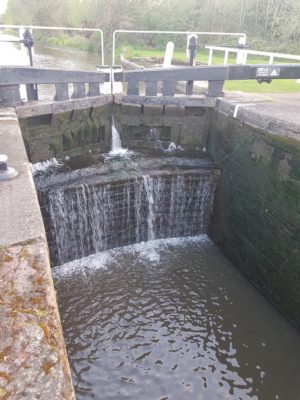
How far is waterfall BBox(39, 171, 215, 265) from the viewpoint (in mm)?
5367

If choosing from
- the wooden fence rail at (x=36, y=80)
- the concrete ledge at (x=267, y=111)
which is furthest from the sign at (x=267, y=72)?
the wooden fence rail at (x=36, y=80)

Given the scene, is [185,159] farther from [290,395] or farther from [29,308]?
[29,308]

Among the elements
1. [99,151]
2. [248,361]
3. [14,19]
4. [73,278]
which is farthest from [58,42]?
[248,361]

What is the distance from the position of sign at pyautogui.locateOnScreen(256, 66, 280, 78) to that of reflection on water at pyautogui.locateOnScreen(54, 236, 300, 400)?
11.0ft

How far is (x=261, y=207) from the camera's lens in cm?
523

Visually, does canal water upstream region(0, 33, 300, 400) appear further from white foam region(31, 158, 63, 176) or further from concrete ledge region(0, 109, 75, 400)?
concrete ledge region(0, 109, 75, 400)

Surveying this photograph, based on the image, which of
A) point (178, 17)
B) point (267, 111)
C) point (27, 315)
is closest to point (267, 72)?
point (267, 111)

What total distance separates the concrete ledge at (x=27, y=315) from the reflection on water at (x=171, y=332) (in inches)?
86.4

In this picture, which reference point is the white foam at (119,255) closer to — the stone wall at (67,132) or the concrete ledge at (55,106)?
the stone wall at (67,132)

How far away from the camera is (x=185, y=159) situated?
21.4 ft

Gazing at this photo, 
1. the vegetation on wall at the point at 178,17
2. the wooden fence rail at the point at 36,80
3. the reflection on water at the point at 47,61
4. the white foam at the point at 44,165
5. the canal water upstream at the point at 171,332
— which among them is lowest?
the canal water upstream at the point at 171,332

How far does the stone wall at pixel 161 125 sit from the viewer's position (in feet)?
22.0

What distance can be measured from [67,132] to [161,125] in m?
1.81

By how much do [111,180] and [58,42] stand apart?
84.0 feet
